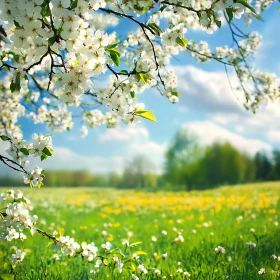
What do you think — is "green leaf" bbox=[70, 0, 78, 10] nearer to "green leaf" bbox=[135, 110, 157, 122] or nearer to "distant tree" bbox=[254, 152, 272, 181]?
"green leaf" bbox=[135, 110, 157, 122]

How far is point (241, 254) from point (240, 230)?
81.0 inches

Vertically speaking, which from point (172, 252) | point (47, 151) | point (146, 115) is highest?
point (146, 115)

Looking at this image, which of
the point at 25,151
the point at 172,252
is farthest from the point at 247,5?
the point at 172,252

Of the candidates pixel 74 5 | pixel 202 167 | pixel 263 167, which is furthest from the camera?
pixel 263 167

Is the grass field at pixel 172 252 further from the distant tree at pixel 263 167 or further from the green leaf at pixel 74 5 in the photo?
the distant tree at pixel 263 167

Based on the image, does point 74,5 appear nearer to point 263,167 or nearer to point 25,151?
point 25,151

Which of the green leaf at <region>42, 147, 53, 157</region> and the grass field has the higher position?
the green leaf at <region>42, 147, 53, 157</region>

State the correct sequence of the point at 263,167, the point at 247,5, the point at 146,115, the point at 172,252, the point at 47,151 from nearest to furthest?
the point at 247,5 → the point at 146,115 → the point at 47,151 → the point at 172,252 → the point at 263,167

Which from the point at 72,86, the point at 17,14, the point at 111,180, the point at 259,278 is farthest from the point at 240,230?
the point at 111,180

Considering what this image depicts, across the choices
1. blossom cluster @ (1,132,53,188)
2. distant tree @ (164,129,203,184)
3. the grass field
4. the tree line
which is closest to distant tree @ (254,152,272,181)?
the tree line

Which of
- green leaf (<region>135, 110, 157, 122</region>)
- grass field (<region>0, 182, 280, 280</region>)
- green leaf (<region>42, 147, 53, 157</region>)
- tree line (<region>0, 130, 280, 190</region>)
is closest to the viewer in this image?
green leaf (<region>135, 110, 157, 122</region>)

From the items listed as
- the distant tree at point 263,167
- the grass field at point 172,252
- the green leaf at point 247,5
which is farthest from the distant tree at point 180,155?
the green leaf at point 247,5

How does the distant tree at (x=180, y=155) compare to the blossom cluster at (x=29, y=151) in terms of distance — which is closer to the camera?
the blossom cluster at (x=29, y=151)

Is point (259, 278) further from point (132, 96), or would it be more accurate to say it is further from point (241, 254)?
point (132, 96)
